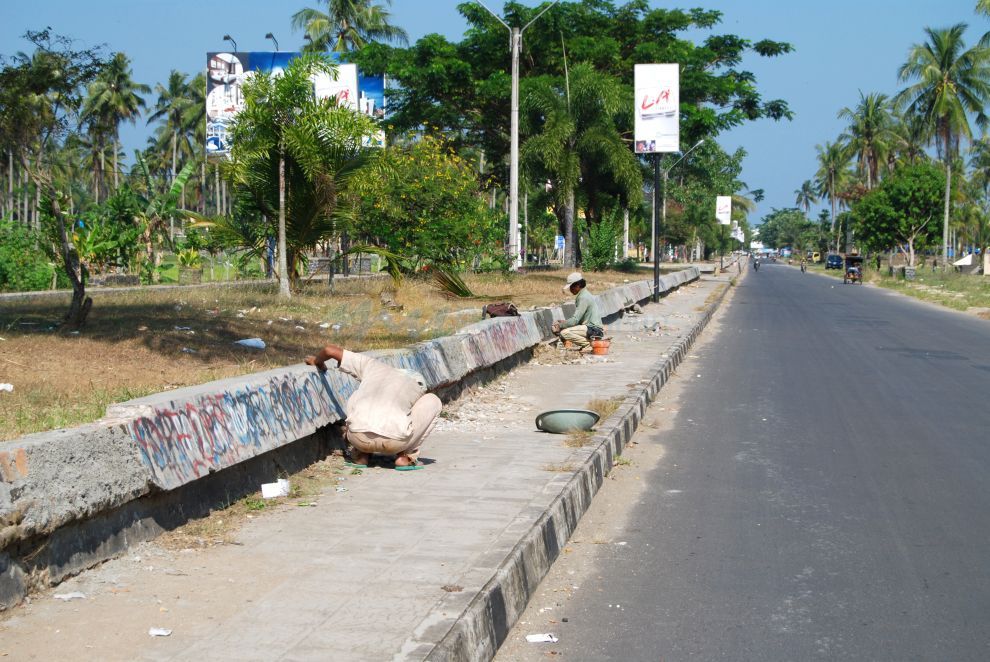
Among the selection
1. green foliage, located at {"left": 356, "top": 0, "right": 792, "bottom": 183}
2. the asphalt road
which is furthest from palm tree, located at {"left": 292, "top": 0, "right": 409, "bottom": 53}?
the asphalt road

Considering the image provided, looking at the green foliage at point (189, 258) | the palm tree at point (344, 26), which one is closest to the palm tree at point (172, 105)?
the palm tree at point (344, 26)

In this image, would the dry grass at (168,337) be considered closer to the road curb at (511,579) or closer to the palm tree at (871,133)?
the road curb at (511,579)

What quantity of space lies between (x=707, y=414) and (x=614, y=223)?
96.7 feet

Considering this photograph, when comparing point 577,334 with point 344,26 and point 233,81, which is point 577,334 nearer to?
point 233,81

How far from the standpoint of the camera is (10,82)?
34.3 ft

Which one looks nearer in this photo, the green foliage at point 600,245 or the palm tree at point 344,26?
the green foliage at point 600,245

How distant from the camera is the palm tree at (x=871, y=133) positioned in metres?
83.5

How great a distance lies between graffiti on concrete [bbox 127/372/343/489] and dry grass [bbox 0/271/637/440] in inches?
25.5

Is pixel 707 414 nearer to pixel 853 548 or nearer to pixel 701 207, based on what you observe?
pixel 853 548

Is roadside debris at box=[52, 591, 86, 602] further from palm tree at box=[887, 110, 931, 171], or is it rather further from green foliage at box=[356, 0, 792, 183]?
palm tree at box=[887, 110, 931, 171]

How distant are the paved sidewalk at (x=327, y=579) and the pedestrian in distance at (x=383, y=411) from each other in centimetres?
20

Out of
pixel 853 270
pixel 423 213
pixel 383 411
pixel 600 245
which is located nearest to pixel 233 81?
pixel 423 213

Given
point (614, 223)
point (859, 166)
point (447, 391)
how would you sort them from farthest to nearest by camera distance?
point (859, 166) → point (614, 223) → point (447, 391)

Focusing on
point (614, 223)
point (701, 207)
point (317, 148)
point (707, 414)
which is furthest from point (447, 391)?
point (701, 207)
